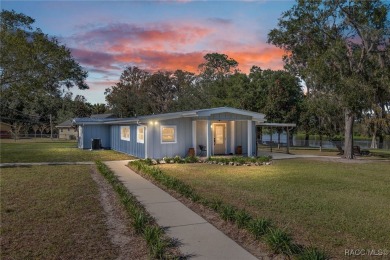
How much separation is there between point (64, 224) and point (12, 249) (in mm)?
1314

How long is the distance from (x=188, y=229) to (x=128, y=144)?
17.4 meters

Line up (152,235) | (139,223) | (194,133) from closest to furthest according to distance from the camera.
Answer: (152,235), (139,223), (194,133)

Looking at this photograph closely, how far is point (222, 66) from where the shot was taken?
53625mm

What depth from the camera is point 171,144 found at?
18.9m

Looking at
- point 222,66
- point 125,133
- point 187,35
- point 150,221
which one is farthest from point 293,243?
point 222,66

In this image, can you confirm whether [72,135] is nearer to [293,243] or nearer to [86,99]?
[86,99]

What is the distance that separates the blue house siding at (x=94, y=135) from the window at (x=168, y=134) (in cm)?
1221

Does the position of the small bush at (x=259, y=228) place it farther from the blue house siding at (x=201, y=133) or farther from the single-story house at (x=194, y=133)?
the blue house siding at (x=201, y=133)

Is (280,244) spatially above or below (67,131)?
below

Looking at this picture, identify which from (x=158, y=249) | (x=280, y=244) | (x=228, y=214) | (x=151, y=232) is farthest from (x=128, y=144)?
(x=280, y=244)

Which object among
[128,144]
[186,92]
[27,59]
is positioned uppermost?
[186,92]

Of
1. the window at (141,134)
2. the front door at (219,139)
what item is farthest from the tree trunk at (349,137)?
the window at (141,134)

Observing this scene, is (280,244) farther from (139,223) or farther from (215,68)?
(215,68)

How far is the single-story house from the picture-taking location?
18.4m
